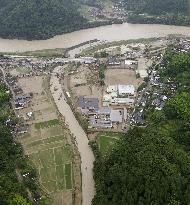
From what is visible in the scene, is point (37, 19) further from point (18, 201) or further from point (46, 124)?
point (18, 201)

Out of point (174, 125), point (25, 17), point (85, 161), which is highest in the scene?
point (25, 17)

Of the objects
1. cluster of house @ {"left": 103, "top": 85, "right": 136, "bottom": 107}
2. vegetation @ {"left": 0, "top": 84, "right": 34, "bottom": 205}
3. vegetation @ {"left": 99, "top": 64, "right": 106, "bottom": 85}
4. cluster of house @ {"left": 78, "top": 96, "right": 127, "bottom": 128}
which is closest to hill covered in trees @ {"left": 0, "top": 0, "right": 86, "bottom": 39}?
vegetation @ {"left": 99, "top": 64, "right": 106, "bottom": 85}

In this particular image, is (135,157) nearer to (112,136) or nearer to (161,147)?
(161,147)

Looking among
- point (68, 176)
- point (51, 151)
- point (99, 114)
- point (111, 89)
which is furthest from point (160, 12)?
point (68, 176)

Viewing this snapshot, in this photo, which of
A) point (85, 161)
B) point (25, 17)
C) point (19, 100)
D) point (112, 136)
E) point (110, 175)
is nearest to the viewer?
point (110, 175)

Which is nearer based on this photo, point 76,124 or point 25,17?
point 76,124

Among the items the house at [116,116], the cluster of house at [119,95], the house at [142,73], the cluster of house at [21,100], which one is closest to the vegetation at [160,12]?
the house at [142,73]

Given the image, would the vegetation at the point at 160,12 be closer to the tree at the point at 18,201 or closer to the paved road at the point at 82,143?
the paved road at the point at 82,143

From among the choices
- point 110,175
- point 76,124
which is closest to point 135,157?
point 110,175
